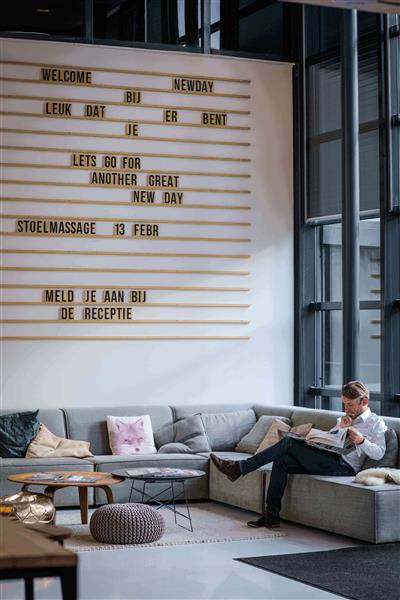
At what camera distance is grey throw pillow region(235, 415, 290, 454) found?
909cm

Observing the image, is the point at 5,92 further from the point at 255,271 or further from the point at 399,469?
the point at 399,469

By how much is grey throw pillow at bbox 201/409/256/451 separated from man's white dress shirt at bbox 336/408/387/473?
205cm

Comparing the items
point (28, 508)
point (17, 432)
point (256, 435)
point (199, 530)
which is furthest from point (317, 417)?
point (28, 508)

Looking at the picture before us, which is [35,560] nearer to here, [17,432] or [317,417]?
[17,432]

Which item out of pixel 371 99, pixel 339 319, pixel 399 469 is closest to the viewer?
pixel 399 469

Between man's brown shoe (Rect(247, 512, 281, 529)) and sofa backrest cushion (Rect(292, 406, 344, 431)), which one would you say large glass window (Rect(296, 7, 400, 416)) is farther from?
man's brown shoe (Rect(247, 512, 281, 529))

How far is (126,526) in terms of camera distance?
22.2ft

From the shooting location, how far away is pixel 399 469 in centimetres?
739

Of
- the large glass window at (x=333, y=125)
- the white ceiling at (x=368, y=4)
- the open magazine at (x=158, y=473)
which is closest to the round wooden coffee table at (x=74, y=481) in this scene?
the open magazine at (x=158, y=473)

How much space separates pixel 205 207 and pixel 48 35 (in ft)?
6.76

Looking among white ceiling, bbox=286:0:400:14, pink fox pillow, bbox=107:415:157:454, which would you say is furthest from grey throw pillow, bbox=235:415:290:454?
white ceiling, bbox=286:0:400:14

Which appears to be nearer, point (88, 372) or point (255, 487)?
point (255, 487)

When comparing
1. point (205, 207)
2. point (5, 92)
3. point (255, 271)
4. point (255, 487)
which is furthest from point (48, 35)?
point (255, 487)

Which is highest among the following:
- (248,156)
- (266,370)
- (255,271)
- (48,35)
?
(48,35)
